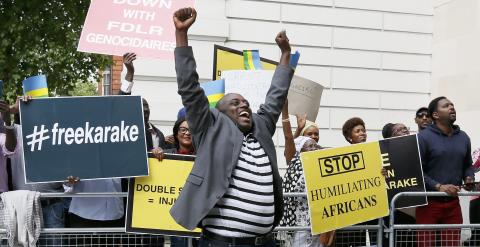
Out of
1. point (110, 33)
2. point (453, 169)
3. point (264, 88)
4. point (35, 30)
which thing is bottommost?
point (453, 169)

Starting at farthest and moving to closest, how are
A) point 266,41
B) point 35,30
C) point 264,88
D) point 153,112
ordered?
point 35,30 → point 266,41 → point 153,112 → point 264,88

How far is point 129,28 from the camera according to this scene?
23.0ft

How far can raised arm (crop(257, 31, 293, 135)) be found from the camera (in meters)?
5.09

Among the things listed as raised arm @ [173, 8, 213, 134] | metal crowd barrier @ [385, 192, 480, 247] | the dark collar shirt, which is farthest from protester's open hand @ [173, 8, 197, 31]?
the dark collar shirt

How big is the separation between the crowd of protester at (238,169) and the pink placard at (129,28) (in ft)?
0.81

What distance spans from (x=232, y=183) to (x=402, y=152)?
273 cm

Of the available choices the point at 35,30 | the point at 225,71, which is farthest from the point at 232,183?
the point at 35,30

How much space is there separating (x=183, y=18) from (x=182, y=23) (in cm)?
5

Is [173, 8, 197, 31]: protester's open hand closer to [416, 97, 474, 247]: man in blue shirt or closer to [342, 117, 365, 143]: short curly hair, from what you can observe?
[342, 117, 365, 143]: short curly hair

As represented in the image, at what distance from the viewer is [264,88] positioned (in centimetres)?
666

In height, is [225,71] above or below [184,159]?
above

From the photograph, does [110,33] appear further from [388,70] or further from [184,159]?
[388,70]

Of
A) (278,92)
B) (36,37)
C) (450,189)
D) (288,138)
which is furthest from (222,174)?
(36,37)

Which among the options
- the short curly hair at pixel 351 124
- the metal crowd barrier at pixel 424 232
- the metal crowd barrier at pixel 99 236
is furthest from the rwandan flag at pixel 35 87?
the metal crowd barrier at pixel 424 232
